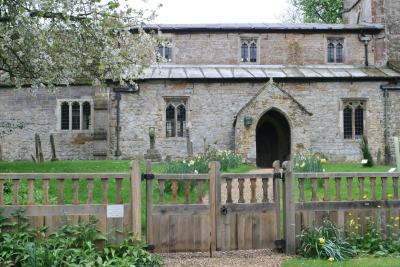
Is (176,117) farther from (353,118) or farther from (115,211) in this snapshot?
(115,211)

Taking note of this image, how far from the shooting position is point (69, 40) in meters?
12.2

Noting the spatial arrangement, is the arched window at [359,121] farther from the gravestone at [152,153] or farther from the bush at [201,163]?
the gravestone at [152,153]

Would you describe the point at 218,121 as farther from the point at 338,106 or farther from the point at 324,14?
the point at 324,14

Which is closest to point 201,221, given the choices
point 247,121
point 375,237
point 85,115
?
point 375,237

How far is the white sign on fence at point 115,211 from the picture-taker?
684cm

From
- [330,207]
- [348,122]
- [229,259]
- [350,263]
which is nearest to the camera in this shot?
[350,263]

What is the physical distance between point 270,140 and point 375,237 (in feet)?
58.4

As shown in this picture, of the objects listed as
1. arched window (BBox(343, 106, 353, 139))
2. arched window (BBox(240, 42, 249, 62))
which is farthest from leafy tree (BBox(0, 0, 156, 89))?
arched window (BBox(343, 106, 353, 139))

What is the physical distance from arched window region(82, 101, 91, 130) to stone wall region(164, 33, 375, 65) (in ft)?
15.6

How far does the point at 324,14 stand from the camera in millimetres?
40750

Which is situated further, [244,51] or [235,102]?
[244,51]

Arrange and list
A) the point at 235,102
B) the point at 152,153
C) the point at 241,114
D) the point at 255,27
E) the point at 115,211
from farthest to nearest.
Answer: the point at 255,27
the point at 235,102
the point at 241,114
the point at 152,153
the point at 115,211

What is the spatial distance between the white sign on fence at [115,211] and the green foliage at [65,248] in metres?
0.24

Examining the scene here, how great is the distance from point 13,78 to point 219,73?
1077 centimetres
